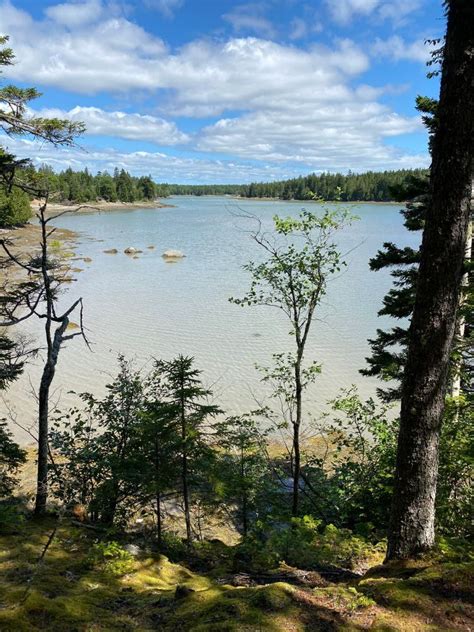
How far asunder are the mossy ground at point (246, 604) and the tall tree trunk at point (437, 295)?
0.60 m

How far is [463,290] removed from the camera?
833 centimetres

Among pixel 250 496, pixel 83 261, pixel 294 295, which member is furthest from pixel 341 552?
pixel 83 261

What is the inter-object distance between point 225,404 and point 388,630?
516 inches

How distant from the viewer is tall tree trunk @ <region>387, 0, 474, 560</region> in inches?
160

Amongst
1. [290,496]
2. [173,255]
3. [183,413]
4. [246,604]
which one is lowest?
[290,496]

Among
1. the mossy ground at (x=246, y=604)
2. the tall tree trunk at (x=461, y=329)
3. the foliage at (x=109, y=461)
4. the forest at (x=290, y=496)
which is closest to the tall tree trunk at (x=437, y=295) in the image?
the forest at (x=290, y=496)

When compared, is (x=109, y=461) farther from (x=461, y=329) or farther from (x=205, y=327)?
(x=205, y=327)

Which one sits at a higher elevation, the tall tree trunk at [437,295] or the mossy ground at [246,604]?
the tall tree trunk at [437,295]

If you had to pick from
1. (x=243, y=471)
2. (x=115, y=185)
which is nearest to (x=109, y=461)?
(x=243, y=471)

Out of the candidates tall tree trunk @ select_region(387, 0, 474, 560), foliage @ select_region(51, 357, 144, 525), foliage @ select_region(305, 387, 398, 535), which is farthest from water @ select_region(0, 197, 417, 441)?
foliage @ select_region(305, 387, 398, 535)

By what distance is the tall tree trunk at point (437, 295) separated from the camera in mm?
4055

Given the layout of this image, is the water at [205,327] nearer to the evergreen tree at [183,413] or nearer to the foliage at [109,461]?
the evergreen tree at [183,413]

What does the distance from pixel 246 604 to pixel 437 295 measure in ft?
10.9

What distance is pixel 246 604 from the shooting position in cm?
376
